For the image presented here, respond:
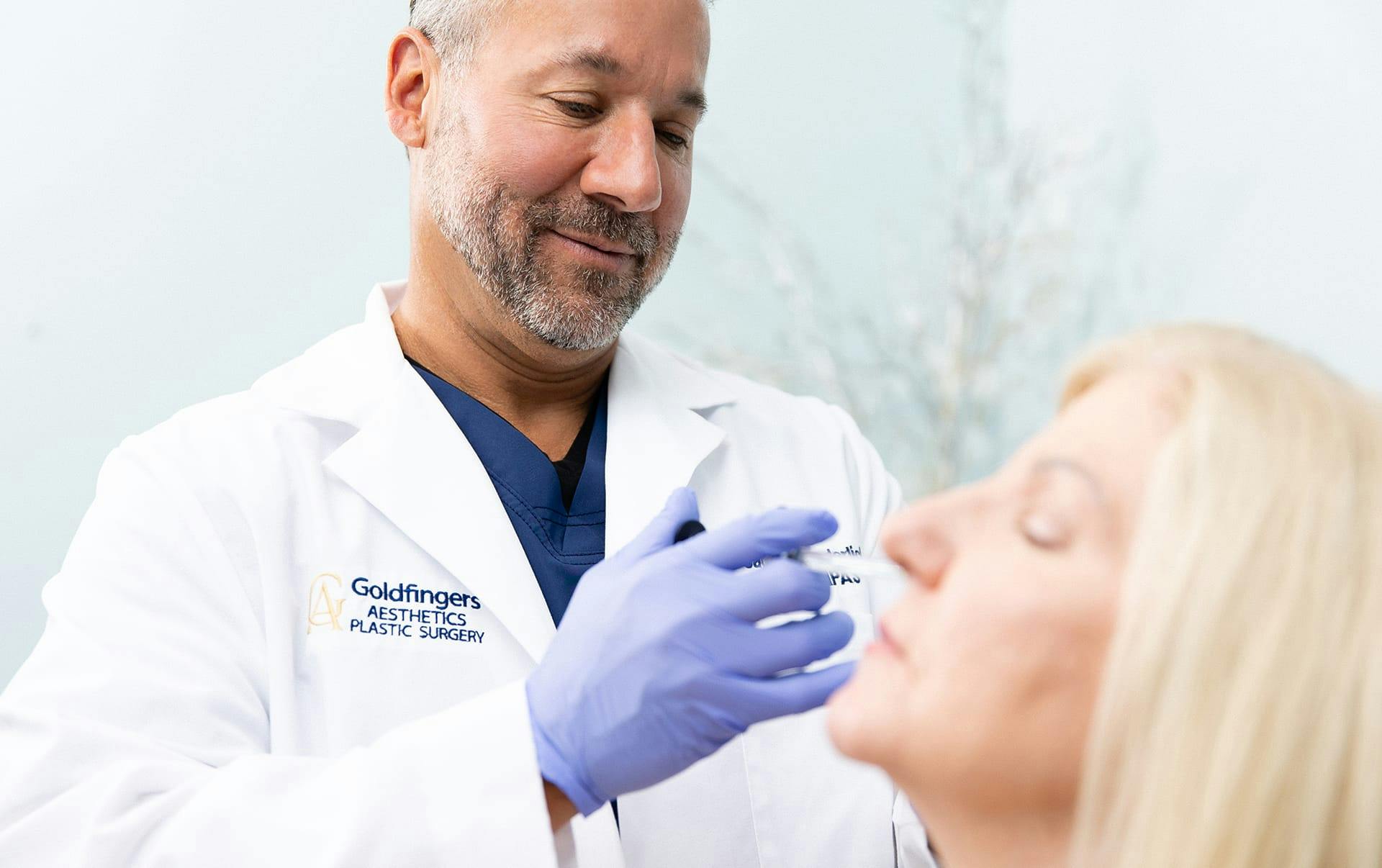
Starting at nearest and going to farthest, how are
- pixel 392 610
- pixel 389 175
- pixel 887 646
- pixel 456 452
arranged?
1. pixel 887 646
2. pixel 392 610
3. pixel 456 452
4. pixel 389 175

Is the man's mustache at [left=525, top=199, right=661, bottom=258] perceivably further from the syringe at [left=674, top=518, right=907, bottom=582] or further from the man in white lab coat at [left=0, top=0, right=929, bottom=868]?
the syringe at [left=674, top=518, right=907, bottom=582]

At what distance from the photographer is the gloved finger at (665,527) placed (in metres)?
1.12

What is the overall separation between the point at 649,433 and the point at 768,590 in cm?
49

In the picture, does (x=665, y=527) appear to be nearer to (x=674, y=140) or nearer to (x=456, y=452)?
(x=456, y=452)

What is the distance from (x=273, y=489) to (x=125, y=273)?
80cm

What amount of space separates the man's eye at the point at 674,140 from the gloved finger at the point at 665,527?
1.60 ft

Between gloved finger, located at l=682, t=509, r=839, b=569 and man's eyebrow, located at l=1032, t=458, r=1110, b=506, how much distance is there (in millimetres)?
286

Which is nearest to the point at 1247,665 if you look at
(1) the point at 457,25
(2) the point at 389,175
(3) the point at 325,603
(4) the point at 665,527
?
(4) the point at 665,527

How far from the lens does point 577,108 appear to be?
4.51 ft

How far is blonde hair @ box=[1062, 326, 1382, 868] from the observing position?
0.71 metres

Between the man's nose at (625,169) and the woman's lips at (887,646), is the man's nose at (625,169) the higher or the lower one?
the higher one

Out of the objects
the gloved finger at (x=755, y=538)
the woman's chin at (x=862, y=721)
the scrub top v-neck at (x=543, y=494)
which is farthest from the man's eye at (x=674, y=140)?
the woman's chin at (x=862, y=721)

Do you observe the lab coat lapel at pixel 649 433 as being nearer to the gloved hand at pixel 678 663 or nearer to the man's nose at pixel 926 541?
the gloved hand at pixel 678 663

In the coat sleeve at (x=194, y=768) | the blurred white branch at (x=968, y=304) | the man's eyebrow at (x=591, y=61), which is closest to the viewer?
the coat sleeve at (x=194, y=768)
